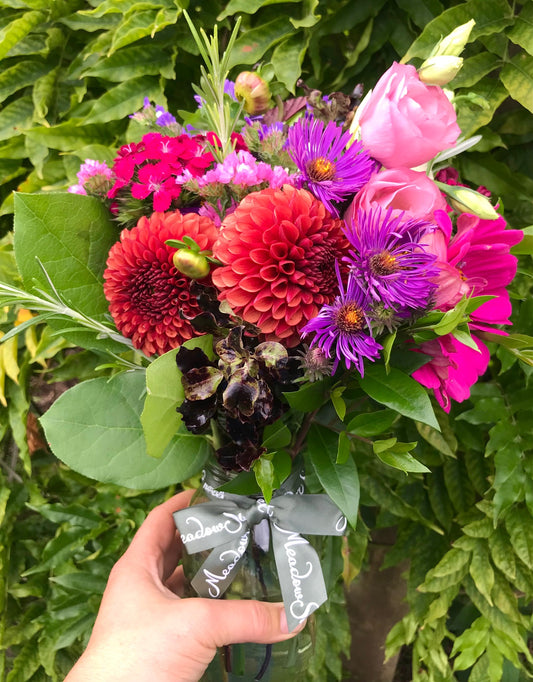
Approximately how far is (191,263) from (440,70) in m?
0.23

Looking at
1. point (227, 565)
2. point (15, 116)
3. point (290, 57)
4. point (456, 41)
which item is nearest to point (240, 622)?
point (227, 565)

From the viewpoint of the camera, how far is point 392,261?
356 mm

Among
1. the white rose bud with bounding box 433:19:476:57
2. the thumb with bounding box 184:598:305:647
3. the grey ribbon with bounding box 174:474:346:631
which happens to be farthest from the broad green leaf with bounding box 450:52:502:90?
the thumb with bounding box 184:598:305:647

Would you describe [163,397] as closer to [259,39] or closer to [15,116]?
[259,39]

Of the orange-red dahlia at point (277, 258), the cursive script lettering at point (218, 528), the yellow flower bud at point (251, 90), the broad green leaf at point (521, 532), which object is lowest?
the broad green leaf at point (521, 532)

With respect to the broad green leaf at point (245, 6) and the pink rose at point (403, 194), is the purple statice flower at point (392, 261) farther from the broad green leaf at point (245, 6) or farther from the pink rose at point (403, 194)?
the broad green leaf at point (245, 6)

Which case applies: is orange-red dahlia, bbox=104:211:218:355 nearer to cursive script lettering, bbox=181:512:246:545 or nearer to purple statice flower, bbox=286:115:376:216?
purple statice flower, bbox=286:115:376:216

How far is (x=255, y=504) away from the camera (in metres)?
0.52

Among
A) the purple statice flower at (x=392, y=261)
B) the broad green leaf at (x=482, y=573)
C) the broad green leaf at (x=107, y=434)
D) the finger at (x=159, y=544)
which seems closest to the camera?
the purple statice flower at (x=392, y=261)

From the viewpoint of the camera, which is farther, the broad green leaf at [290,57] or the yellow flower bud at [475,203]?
the broad green leaf at [290,57]

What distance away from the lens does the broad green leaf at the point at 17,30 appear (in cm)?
82

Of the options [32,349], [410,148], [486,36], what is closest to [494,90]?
[486,36]

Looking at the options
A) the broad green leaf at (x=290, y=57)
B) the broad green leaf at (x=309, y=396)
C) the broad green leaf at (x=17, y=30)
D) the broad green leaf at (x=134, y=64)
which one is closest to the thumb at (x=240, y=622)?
the broad green leaf at (x=309, y=396)

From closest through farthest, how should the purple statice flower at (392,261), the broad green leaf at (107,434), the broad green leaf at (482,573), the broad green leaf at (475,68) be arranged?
the purple statice flower at (392,261) → the broad green leaf at (107,434) → the broad green leaf at (475,68) → the broad green leaf at (482,573)
